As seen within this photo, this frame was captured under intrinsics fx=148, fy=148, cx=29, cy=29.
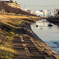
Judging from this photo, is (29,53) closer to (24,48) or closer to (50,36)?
(24,48)

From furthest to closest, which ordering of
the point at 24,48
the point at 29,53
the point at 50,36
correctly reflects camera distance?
the point at 50,36
the point at 24,48
the point at 29,53

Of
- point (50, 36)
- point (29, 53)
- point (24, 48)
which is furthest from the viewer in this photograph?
point (50, 36)

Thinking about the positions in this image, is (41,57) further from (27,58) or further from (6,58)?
(6,58)

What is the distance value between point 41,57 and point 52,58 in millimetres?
1175

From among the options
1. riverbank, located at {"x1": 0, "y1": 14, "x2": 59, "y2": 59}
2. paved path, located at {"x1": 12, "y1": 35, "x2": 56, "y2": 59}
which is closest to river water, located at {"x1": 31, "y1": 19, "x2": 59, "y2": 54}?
riverbank, located at {"x1": 0, "y1": 14, "x2": 59, "y2": 59}

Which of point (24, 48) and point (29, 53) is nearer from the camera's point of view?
point (29, 53)

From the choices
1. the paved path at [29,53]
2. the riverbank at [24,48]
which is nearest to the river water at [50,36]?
the riverbank at [24,48]

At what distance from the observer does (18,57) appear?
14992mm

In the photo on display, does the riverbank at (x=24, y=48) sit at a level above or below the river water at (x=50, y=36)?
above

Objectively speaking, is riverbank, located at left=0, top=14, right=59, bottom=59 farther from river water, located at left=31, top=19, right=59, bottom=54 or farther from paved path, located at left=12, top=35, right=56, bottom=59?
river water, located at left=31, top=19, right=59, bottom=54

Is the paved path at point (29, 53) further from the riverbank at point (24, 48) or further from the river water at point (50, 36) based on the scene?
the river water at point (50, 36)

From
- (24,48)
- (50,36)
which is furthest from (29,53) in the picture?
(50,36)

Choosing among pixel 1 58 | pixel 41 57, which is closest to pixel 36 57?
pixel 41 57

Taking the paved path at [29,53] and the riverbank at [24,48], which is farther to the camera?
the riverbank at [24,48]
